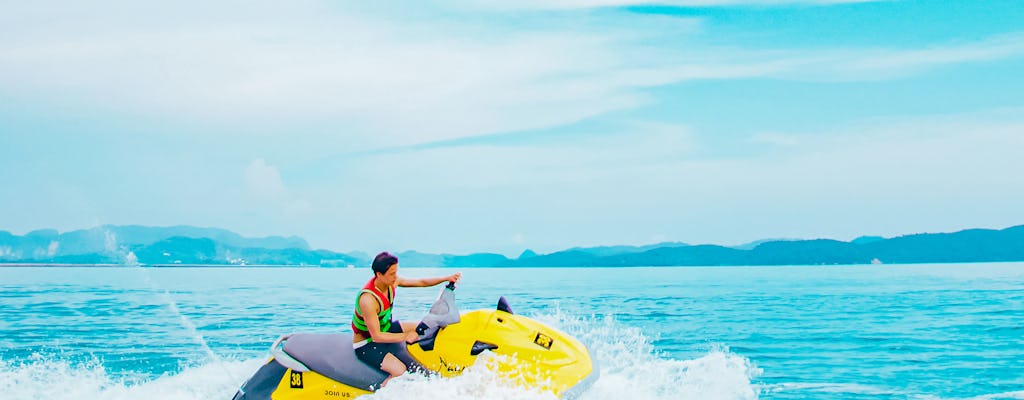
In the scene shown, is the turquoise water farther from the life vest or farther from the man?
the life vest

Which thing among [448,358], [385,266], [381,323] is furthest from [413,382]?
[385,266]

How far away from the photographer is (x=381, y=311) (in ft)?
24.6

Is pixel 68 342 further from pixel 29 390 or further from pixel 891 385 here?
pixel 891 385

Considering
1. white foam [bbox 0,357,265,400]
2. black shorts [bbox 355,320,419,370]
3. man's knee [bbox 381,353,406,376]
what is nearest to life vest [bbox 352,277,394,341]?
black shorts [bbox 355,320,419,370]

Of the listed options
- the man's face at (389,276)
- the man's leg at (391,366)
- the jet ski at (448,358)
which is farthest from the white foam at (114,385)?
the man's face at (389,276)

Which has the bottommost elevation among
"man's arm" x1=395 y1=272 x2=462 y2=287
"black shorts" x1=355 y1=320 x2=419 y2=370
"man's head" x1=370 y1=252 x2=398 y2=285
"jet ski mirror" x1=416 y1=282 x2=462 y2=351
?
"black shorts" x1=355 y1=320 x2=419 y2=370

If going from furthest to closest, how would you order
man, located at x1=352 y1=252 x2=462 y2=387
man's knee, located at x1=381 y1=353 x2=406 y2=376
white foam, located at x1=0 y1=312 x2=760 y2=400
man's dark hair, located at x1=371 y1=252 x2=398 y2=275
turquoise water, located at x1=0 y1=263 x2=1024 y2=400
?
turquoise water, located at x1=0 y1=263 x2=1024 y2=400
white foam, located at x1=0 y1=312 x2=760 y2=400
man's knee, located at x1=381 y1=353 x2=406 y2=376
man, located at x1=352 y1=252 x2=462 y2=387
man's dark hair, located at x1=371 y1=252 x2=398 y2=275

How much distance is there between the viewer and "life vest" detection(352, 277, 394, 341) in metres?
7.36

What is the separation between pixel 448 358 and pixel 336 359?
0.99 meters

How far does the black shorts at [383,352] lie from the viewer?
7.72m

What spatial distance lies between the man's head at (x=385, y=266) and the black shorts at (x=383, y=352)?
623mm

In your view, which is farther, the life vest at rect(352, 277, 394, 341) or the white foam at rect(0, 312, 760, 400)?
the white foam at rect(0, 312, 760, 400)

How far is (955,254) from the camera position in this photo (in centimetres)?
12619

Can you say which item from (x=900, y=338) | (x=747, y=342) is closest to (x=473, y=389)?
(x=747, y=342)
